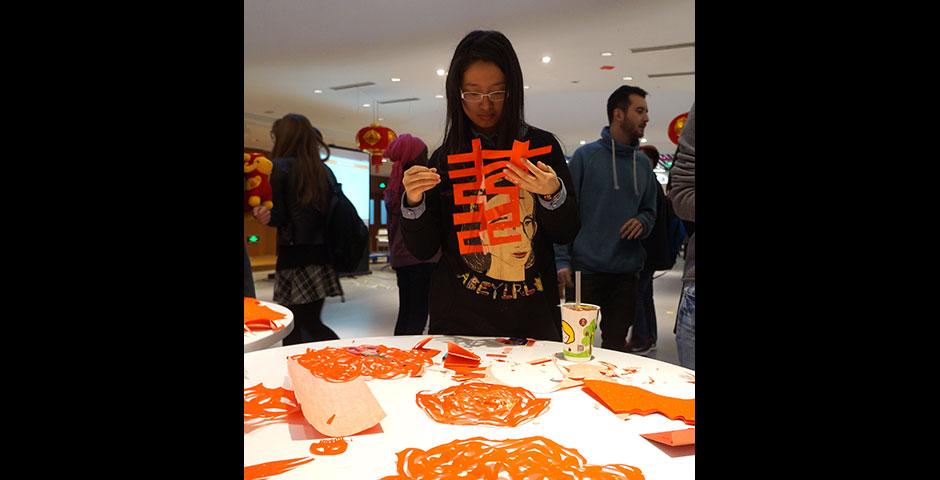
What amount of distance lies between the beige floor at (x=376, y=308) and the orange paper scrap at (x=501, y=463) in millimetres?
2524

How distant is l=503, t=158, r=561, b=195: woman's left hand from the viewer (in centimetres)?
116

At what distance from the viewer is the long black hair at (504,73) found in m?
1.33

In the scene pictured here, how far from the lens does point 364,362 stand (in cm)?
97

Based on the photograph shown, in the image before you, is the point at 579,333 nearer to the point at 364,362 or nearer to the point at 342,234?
the point at 364,362

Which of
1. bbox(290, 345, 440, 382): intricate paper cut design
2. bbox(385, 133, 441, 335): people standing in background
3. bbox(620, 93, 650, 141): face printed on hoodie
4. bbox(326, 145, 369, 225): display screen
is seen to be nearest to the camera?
bbox(290, 345, 440, 382): intricate paper cut design

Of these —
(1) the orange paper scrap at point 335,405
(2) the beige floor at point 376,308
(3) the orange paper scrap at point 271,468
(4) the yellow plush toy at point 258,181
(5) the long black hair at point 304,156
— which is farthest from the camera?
(2) the beige floor at point 376,308

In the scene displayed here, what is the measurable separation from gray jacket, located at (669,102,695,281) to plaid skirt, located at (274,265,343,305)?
5.03 feet

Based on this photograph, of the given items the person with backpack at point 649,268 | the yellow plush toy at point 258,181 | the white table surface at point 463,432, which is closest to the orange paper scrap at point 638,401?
the white table surface at point 463,432

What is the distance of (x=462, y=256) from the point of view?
1.34m

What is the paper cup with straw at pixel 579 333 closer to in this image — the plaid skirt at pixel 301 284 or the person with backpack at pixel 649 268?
the plaid skirt at pixel 301 284

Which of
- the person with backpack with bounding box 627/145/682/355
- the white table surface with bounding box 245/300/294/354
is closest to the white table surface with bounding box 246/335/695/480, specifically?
the white table surface with bounding box 245/300/294/354

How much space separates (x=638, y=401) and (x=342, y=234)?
1.79 metres

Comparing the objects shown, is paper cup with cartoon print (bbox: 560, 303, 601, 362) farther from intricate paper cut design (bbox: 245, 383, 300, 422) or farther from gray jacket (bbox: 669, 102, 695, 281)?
→ intricate paper cut design (bbox: 245, 383, 300, 422)

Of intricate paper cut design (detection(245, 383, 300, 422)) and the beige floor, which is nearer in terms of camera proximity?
intricate paper cut design (detection(245, 383, 300, 422))
